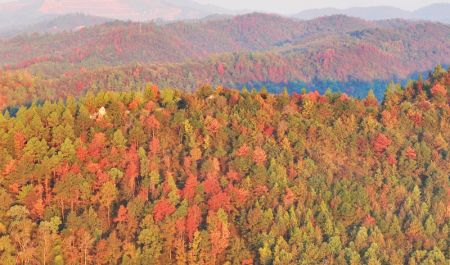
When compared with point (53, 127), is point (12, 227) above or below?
below

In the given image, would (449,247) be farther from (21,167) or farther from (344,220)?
(21,167)

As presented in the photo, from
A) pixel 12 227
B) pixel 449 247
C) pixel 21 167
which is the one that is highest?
pixel 21 167

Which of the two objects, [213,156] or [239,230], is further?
[213,156]

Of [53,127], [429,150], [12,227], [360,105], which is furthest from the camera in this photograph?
[360,105]

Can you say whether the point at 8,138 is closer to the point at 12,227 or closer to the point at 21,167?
the point at 21,167

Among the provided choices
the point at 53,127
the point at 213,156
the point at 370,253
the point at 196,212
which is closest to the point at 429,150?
the point at 370,253

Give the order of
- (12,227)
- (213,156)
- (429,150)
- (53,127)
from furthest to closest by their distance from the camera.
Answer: (429,150) < (213,156) < (53,127) < (12,227)
